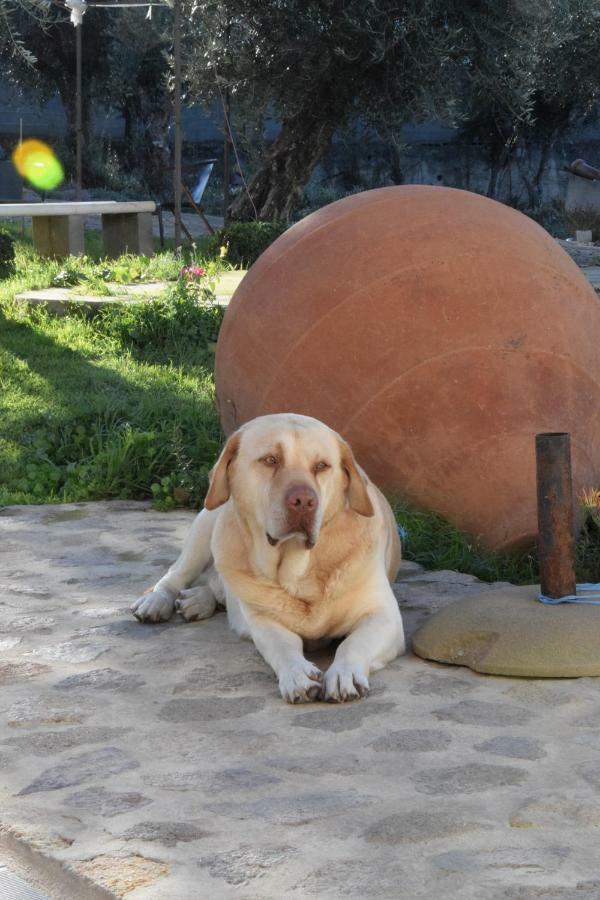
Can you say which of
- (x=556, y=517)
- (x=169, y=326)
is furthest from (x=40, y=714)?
(x=169, y=326)

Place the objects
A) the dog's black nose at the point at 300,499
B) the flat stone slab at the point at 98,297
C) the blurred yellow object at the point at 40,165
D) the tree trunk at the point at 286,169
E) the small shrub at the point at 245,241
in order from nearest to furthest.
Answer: the dog's black nose at the point at 300,499, the flat stone slab at the point at 98,297, the small shrub at the point at 245,241, the tree trunk at the point at 286,169, the blurred yellow object at the point at 40,165

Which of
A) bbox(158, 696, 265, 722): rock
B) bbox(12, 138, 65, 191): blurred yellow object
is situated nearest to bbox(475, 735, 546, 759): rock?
bbox(158, 696, 265, 722): rock

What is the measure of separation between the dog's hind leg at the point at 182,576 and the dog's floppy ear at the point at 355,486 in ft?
2.52

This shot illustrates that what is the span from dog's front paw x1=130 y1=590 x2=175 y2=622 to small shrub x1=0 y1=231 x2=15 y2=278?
8214mm

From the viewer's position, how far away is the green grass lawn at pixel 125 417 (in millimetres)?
5414

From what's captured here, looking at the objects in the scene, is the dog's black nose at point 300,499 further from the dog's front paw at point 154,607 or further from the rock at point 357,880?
the rock at point 357,880

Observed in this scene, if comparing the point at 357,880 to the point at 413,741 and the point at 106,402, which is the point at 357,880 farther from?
the point at 106,402

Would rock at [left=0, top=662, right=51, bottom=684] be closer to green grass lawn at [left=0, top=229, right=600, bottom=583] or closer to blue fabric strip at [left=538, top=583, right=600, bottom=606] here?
blue fabric strip at [left=538, top=583, right=600, bottom=606]

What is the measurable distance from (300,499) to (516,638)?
869 mm

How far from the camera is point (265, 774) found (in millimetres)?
3072

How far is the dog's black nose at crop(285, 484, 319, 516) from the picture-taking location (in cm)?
363

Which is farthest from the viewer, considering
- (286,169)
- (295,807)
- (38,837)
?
(286,169)

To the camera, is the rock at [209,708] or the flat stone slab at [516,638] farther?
the flat stone slab at [516,638]

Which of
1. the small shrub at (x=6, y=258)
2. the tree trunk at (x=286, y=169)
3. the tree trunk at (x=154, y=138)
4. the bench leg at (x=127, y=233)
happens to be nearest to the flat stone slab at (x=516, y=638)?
the small shrub at (x=6, y=258)
